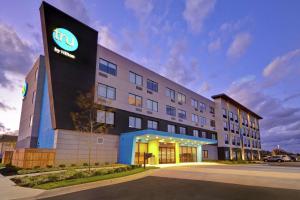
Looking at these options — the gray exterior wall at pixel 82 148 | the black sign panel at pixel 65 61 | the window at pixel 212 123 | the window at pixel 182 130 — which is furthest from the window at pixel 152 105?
the window at pixel 212 123

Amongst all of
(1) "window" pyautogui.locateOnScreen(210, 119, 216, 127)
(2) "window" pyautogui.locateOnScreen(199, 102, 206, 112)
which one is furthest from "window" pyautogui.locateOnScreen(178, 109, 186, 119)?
(1) "window" pyautogui.locateOnScreen(210, 119, 216, 127)

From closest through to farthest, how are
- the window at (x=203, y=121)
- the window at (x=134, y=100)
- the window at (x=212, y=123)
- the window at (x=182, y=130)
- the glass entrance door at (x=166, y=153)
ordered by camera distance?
the window at (x=134, y=100)
the glass entrance door at (x=166, y=153)
the window at (x=182, y=130)
the window at (x=203, y=121)
the window at (x=212, y=123)

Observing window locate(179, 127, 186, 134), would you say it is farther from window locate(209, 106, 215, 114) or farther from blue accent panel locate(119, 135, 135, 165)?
blue accent panel locate(119, 135, 135, 165)

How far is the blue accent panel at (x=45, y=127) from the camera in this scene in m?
24.9

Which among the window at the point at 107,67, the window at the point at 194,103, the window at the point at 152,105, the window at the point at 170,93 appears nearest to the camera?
the window at the point at 107,67

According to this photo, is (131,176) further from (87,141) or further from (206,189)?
(87,141)

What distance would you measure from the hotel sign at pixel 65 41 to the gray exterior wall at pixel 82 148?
359 inches

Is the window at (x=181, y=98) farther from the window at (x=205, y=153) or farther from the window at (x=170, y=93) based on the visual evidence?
the window at (x=205, y=153)

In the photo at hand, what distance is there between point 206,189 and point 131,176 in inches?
273

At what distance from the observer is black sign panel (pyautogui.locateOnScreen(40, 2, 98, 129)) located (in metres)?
23.6

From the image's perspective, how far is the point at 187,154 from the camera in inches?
1596

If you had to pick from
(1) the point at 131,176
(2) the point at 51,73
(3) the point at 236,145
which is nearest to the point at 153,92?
(2) the point at 51,73

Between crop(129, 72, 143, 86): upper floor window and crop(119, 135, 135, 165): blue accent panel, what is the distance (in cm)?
910

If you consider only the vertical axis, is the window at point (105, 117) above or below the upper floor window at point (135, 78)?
below
